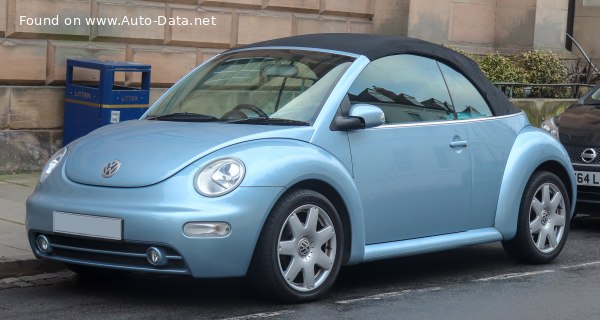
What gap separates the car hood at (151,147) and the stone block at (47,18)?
5.58m

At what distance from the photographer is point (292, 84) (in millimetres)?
7375

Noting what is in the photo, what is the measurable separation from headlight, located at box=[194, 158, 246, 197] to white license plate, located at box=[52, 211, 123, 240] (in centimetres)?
48

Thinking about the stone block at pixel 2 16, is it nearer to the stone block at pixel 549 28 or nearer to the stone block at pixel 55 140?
the stone block at pixel 55 140

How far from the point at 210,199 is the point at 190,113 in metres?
1.25

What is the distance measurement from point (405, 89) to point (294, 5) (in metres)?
8.10

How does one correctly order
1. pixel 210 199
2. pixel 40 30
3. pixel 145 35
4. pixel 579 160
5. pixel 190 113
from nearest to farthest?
1. pixel 210 199
2. pixel 190 113
3. pixel 579 160
4. pixel 40 30
5. pixel 145 35

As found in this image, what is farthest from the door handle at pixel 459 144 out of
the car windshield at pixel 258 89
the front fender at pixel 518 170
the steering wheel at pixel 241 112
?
the steering wheel at pixel 241 112

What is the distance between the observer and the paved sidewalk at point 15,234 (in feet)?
25.0

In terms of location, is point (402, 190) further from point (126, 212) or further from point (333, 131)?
point (126, 212)

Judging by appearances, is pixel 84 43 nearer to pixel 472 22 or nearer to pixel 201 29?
pixel 201 29

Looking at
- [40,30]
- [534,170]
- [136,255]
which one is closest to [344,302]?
[136,255]

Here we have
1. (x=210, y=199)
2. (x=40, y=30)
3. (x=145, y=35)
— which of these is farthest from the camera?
(x=145, y=35)

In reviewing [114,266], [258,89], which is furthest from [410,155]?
[114,266]

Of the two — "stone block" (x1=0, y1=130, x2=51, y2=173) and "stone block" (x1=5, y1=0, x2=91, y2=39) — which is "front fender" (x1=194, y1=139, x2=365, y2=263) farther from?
"stone block" (x1=5, y1=0, x2=91, y2=39)
